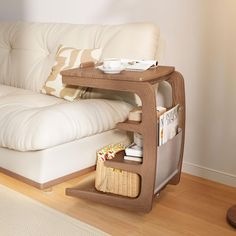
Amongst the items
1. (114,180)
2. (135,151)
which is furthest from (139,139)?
(114,180)

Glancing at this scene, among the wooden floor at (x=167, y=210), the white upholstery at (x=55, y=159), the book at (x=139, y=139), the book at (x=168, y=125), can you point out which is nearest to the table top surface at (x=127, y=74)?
the book at (x=168, y=125)

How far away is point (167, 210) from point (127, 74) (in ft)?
2.25

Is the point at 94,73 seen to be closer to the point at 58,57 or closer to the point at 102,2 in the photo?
the point at 58,57

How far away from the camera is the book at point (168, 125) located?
6.12 ft

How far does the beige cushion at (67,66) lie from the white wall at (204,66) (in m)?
0.39

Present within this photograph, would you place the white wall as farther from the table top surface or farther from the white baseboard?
the table top surface

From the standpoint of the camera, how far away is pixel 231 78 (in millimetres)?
2156

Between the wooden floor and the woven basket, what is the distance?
91 millimetres

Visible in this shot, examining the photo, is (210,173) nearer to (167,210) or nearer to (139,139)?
(167,210)

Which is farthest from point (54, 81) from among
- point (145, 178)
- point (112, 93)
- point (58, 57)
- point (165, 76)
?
point (145, 178)

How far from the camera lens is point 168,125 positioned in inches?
77.1

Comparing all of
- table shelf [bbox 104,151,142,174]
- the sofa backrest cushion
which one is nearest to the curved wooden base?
table shelf [bbox 104,151,142,174]

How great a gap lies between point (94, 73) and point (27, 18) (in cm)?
172

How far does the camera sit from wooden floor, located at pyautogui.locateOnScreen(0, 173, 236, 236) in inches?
70.1
